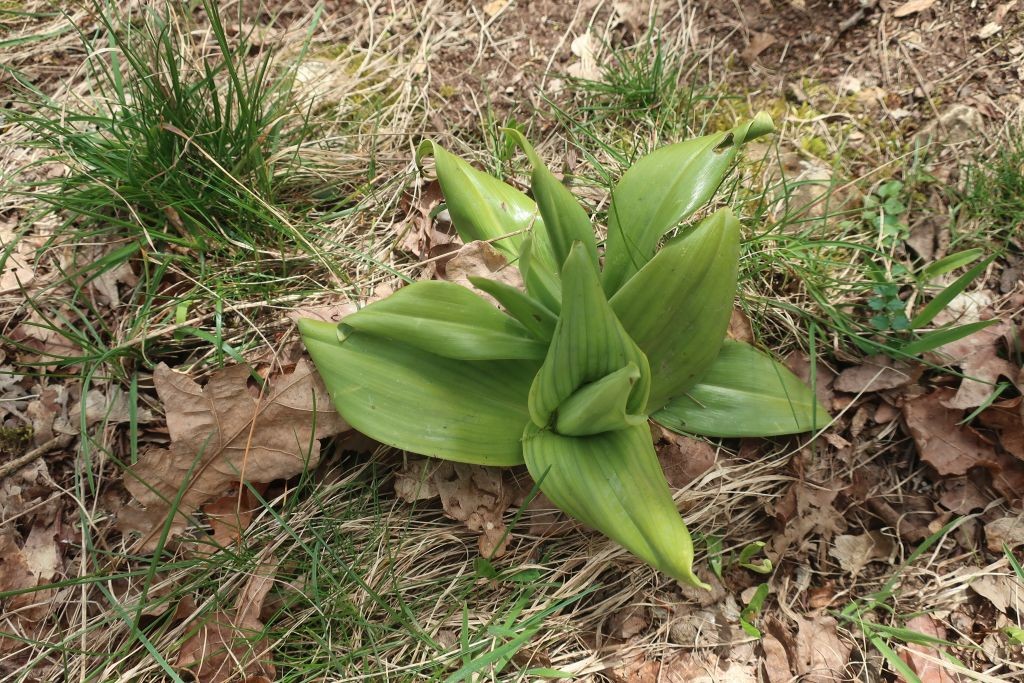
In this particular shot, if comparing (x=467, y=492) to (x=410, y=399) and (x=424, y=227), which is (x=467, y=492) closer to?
(x=410, y=399)

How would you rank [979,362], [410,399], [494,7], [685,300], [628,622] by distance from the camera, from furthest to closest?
1. [494,7]
2. [979,362]
3. [628,622]
4. [410,399]
5. [685,300]

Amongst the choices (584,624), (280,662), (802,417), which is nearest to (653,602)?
(584,624)

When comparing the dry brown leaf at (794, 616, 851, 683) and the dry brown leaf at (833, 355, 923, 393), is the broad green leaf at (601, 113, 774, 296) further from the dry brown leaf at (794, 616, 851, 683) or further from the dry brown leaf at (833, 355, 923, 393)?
the dry brown leaf at (794, 616, 851, 683)

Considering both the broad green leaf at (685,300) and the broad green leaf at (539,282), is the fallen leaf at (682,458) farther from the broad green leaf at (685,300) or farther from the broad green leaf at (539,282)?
the broad green leaf at (539,282)

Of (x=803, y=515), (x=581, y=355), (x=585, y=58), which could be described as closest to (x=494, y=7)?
(x=585, y=58)

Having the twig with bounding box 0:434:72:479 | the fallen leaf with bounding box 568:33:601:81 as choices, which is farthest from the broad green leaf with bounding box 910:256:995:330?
the twig with bounding box 0:434:72:479

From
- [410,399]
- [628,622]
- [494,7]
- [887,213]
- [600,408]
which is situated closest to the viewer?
[600,408]
